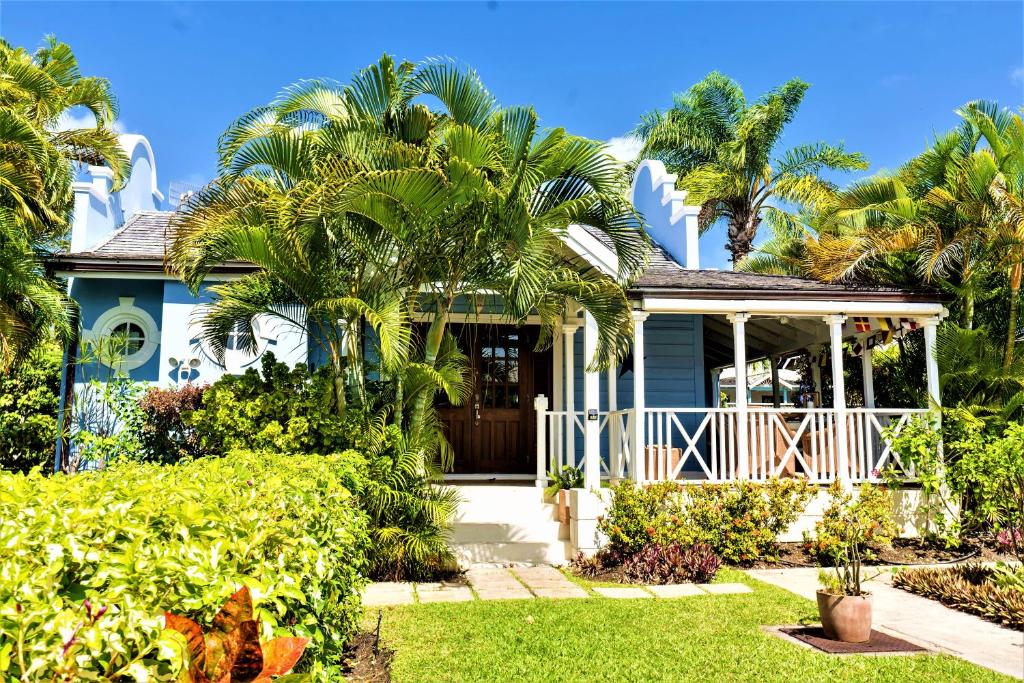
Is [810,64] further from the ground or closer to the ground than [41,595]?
further from the ground

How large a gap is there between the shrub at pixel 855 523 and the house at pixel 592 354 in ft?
1.75

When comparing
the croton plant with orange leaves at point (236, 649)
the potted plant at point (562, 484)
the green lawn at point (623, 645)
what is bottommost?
the green lawn at point (623, 645)

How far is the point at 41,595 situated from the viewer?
1.98 meters

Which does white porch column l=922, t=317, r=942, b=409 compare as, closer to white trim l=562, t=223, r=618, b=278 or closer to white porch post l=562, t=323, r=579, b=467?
white trim l=562, t=223, r=618, b=278

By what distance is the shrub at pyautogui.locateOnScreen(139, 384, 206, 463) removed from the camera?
10227mm

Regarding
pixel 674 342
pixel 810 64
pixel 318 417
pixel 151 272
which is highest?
pixel 810 64

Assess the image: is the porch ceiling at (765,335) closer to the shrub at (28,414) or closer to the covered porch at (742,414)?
the covered porch at (742,414)

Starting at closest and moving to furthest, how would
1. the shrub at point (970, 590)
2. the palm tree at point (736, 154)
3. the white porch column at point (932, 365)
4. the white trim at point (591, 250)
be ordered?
the shrub at point (970, 590) → the white trim at point (591, 250) → the white porch column at point (932, 365) → the palm tree at point (736, 154)

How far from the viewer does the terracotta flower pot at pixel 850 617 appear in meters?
5.95

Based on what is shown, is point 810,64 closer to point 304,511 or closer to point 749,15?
point 749,15

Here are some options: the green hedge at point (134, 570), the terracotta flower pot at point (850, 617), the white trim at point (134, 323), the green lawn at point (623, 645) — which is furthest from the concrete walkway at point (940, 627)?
the white trim at point (134, 323)

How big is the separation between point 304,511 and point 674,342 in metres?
10.4

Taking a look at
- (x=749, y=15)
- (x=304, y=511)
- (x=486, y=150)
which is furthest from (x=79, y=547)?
(x=749, y=15)

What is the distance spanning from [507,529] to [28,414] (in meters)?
7.62
